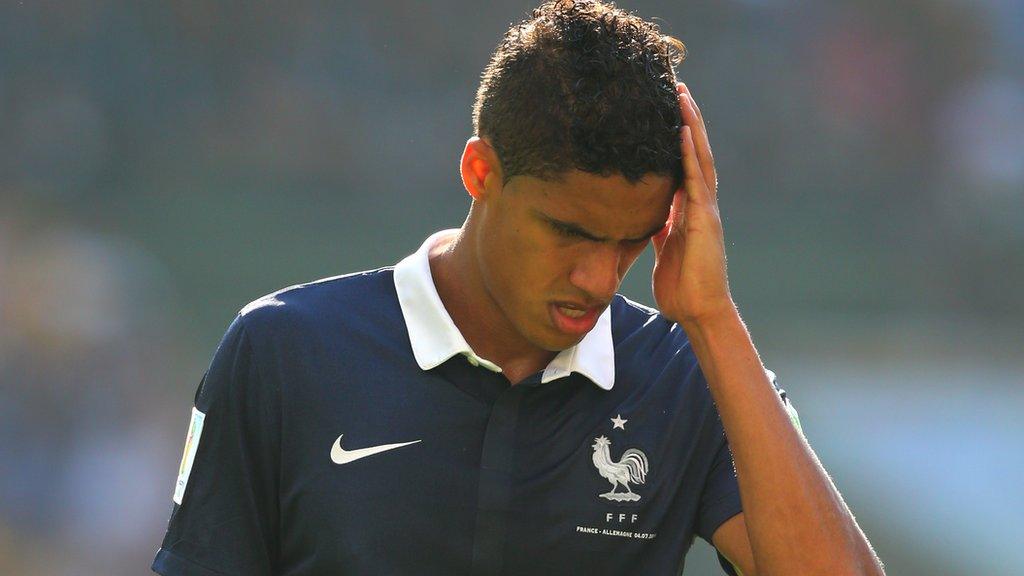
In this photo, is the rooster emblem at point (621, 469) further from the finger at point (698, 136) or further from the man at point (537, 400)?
the finger at point (698, 136)

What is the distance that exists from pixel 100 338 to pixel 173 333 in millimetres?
402

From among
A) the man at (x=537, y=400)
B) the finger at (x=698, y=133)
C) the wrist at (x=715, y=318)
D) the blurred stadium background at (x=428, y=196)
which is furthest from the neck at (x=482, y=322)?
the blurred stadium background at (x=428, y=196)

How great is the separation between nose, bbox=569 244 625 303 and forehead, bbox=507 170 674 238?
3cm

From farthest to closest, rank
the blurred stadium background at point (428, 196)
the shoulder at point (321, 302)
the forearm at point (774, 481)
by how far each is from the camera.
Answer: the blurred stadium background at point (428, 196) < the shoulder at point (321, 302) < the forearm at point (774, 481)

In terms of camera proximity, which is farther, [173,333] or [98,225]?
[98,225]

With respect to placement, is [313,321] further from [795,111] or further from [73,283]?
[795,111]

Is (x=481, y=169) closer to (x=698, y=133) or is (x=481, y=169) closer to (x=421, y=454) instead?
(x=698, y=133)

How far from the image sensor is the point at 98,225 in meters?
6.83

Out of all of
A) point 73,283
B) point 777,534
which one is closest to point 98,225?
point 73,283

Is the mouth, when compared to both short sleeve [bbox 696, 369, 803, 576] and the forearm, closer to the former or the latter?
the forearm

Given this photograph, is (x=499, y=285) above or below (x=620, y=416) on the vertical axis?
above

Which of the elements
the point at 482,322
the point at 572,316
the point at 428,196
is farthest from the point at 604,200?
the point at 428,196

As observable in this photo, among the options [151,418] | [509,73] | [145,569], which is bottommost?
[145,569]

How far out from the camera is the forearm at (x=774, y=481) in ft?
5.37
